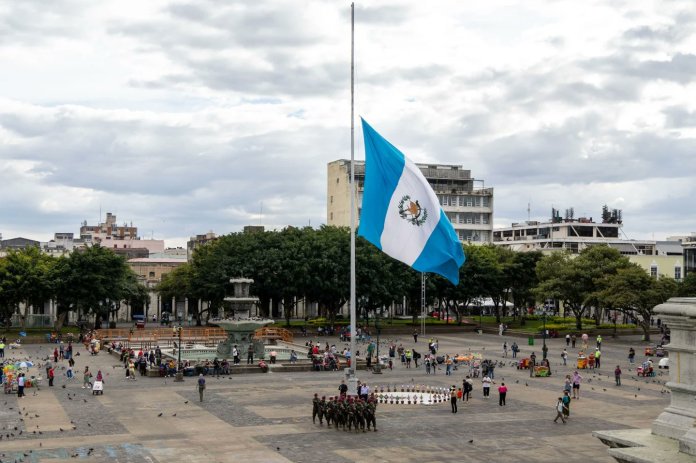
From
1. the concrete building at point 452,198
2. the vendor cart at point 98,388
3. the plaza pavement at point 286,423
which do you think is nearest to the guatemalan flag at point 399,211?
the plaza pavement at point 286,423

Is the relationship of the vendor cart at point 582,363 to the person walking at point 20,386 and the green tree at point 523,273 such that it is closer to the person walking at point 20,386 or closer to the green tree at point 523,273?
the person walking at point 20,386

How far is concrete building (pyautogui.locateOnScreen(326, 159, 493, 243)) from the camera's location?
129 m

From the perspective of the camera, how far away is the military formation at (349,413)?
3141 cm

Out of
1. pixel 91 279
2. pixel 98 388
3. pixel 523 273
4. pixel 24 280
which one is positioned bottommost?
pixel 98 388

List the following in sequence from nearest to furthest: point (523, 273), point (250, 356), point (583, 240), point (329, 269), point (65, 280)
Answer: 1. point (250, 356)
2. point (65, 280)
3. point (329, 269)
4. point (523, 273)
5. point (583, 240)

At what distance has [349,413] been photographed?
31.5 m

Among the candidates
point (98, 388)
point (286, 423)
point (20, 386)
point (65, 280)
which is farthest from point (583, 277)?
point (20, 386)

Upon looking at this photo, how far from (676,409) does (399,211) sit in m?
22.1

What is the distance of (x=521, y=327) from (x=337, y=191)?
48.0 m

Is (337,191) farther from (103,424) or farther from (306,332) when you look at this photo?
(103,424)

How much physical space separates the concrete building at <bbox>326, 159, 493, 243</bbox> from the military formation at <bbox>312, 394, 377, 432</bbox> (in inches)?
3677

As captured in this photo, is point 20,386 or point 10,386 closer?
point 20,386

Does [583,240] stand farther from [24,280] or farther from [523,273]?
[24,280]

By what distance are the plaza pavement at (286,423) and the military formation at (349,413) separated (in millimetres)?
547
